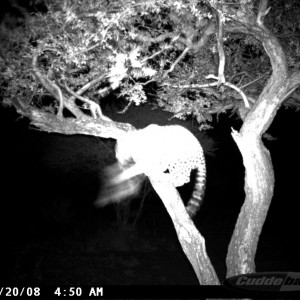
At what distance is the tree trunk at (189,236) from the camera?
5.47 meters

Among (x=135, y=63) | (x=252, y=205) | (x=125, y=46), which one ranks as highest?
(x=125, y=46)

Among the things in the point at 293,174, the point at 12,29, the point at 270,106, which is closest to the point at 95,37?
the point at 12,29

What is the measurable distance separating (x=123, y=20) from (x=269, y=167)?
131 inches

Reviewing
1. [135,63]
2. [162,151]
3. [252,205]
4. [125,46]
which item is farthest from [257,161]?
[125,46]

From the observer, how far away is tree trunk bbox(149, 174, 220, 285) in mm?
5469

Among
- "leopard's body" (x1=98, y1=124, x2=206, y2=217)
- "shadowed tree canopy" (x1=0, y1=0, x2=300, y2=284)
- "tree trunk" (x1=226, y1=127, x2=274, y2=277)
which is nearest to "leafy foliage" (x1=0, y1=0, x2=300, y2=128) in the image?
"shadowed tree canopy" (x1=0, y1=0, x2=300, y2=284)

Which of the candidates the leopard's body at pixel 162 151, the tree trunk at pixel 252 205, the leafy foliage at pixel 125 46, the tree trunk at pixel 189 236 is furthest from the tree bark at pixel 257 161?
the leopard's body at pixel 162 151

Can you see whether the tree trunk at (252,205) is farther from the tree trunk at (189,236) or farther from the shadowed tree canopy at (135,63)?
the tree trunk at (189,236)

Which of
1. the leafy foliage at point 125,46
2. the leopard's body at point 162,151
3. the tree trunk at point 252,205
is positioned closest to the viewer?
the leafy foliage at point 125,46

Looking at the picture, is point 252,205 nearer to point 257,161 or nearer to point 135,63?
point 257,161

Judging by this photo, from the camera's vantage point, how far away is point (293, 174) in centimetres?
2506

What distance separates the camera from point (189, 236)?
218 inches

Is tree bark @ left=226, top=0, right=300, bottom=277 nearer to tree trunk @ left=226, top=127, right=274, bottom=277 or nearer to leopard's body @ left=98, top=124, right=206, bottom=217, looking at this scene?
tree trunk @ left=226, top=127, right=274, bottom=277

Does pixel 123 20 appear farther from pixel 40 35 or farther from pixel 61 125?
pixel 61 125
